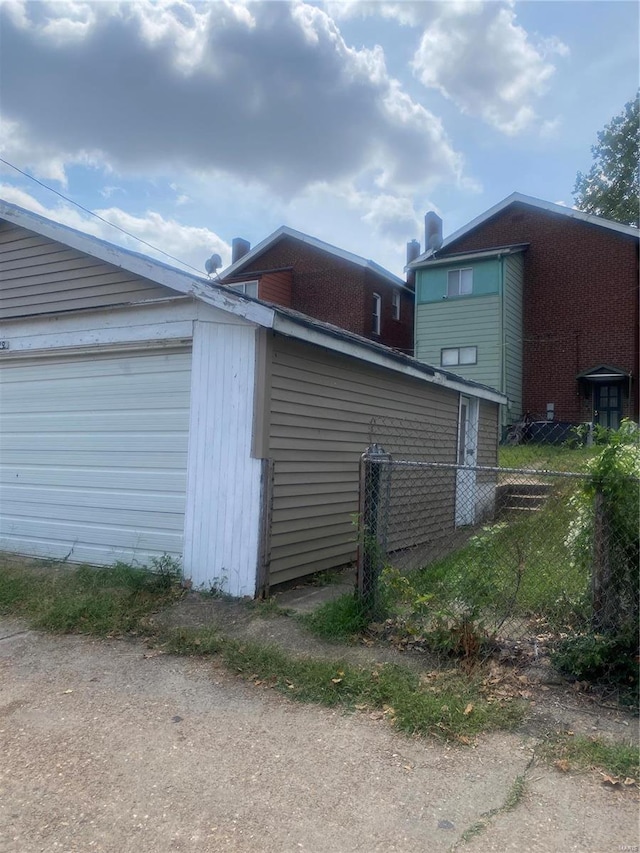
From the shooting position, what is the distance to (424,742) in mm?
3432

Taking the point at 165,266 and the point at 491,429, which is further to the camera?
the point at 491,429

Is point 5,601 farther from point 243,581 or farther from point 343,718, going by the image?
point 343,718

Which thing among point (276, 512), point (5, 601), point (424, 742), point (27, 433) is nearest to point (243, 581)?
point (276, 512)

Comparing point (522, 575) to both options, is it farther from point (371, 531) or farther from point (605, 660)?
point (371, 531)

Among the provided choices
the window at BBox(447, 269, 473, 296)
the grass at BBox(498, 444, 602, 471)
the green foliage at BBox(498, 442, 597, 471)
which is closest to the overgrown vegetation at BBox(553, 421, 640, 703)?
the grass at BBox(498, 444, 602, 471)

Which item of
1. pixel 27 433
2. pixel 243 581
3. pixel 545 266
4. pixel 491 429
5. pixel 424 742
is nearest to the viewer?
pixel 424 742

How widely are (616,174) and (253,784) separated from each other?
3513 cm

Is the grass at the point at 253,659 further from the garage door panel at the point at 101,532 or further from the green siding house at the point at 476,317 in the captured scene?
the green siding house at the point at 476,317

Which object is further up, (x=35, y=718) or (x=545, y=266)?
(x=545, y=266)

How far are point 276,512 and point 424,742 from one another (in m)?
3.06

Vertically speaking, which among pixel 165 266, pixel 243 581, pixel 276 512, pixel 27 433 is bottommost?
pixel 243 581

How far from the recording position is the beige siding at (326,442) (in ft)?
20.7

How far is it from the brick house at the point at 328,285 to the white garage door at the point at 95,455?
14.9 metres

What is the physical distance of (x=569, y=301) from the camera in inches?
774
